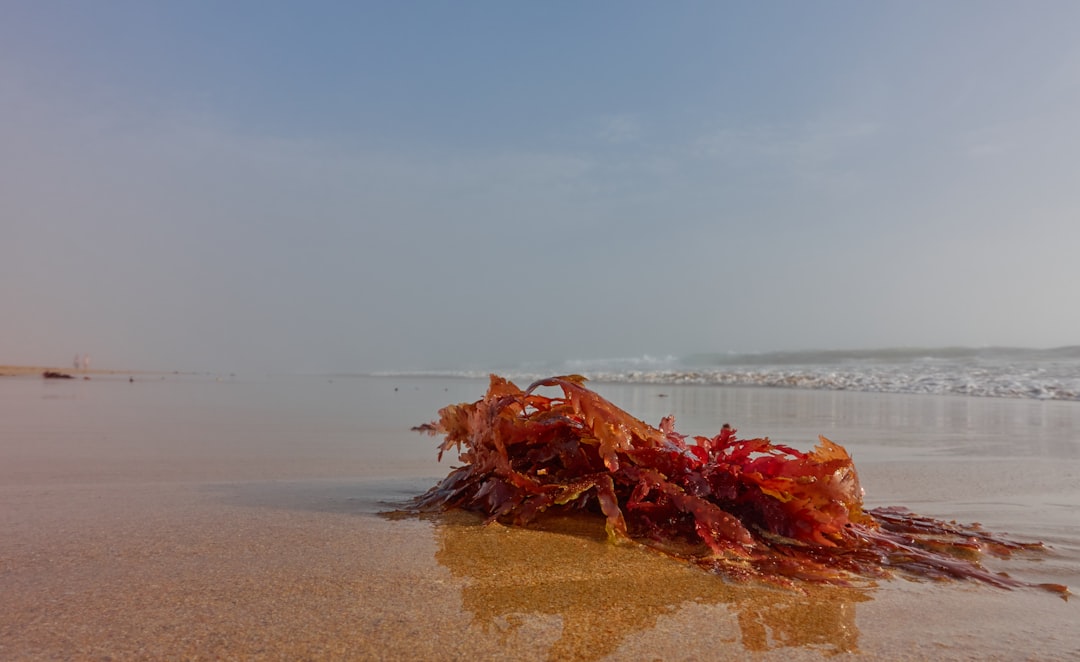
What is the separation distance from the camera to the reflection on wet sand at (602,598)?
4.04ft

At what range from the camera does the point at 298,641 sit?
1144 mm

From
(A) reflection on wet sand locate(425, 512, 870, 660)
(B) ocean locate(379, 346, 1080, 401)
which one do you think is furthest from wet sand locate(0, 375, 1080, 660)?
(B) ocean locate(379, 346, 1080, 401)

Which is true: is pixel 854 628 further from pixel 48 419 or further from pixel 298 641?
pixel 48 419

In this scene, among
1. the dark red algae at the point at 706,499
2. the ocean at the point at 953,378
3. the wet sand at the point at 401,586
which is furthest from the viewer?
the ocean at the point at 953,378

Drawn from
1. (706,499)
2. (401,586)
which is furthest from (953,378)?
(401,586)

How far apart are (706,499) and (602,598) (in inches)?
24.4

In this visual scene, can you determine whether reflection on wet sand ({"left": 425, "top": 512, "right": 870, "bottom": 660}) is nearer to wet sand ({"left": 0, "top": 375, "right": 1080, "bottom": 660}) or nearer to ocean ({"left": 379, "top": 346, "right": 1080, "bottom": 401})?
wet sand ({"left": 0, "top": 375, "right": 1080, "bottom": 660})

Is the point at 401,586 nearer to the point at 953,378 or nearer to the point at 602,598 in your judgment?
the point at 602,598

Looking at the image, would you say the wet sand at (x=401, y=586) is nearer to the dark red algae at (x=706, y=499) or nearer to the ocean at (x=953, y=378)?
the dark red algae at (x=706, y=499)

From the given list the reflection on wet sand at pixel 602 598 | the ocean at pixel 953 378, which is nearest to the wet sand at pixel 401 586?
Result: the reflection on wet sand at pixel 602 598

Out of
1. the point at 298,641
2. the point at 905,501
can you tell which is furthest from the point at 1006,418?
the point at 298,641

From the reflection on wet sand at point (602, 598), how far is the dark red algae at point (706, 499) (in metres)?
0.10

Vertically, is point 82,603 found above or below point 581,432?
below

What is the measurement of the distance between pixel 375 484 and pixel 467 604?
1.58 m
